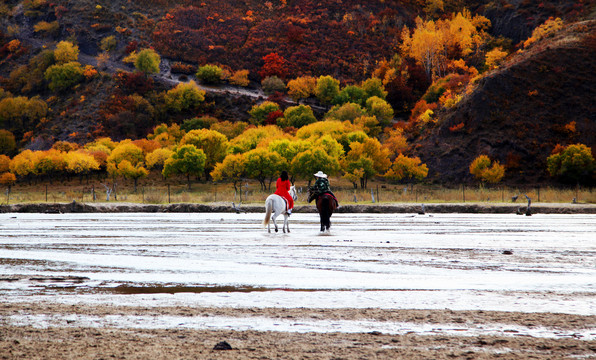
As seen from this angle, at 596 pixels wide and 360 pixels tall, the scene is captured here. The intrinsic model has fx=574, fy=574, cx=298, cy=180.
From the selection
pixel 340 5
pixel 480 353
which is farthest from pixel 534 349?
pixel 340 5

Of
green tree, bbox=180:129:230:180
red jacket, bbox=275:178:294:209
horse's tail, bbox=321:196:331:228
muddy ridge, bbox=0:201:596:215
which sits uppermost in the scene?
green tree, bbox=180:129:230:180

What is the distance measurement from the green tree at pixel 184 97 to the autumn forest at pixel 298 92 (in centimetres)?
48

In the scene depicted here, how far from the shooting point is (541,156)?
77562mm

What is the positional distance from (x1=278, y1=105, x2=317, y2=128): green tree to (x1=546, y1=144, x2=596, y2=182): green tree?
61895 millimetres

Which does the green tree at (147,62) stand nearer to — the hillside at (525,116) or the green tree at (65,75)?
the green tree at (65,75)

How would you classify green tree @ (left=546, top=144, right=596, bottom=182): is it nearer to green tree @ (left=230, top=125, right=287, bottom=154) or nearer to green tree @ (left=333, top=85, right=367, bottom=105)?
green tree @ (left=230, top=125, right=287, bottom=154)

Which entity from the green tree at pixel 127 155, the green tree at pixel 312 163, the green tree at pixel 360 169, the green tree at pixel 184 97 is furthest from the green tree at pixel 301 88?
the green tree at pixel 312 163

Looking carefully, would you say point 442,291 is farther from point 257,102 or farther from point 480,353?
point 257,102

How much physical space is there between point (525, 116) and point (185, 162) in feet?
165

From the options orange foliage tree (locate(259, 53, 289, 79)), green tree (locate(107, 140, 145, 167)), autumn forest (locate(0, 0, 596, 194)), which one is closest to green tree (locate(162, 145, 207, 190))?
autumn forest (locate(0, 0, 596, 194))

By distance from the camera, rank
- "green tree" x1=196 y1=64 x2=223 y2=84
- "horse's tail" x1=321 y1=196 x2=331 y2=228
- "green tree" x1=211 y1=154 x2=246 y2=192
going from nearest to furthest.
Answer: "horse's tail" x1=321 y1=196 x2=331 y2=228 → "green tree" x1=211 y1=154 x2=246 y2=192 → "green tree" x1=196 y1=64 x2=223 y2=84

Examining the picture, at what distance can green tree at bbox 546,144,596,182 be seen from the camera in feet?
231

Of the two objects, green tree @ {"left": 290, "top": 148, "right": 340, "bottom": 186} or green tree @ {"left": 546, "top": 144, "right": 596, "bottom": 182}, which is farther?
green tree @ {"left": 290, "top": 148, "right": 340, "bottom": 186}

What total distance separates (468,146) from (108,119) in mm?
82172
